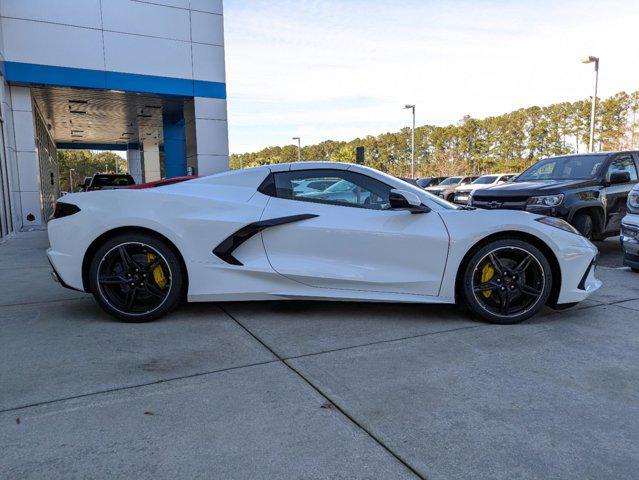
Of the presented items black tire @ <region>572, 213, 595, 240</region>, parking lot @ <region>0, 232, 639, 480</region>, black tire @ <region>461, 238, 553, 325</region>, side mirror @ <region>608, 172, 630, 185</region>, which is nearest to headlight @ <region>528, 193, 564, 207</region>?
black tire @ <region>572, 213, 595, 240</region>

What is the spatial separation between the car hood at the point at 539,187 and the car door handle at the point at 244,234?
14.2 ft

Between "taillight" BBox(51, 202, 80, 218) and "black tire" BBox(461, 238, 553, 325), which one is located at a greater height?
"taillight" BBox(51, 202, 80, 218)

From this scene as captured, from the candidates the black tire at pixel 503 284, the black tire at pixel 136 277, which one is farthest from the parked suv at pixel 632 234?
the black tire at pixel 136 277

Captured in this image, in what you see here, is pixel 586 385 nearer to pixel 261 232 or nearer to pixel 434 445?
pixel 434 445

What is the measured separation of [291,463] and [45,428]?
119 cm

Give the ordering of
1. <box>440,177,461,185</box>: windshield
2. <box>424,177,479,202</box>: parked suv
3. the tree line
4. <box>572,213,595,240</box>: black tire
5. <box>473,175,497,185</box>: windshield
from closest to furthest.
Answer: <box>572,213,595,240</box>: black tire < <box>473,175,497,185</box>: windshield < <box>424,177,479,202</box>: parked suv < <box>440,177,461,185</box>: windshield < the tree line

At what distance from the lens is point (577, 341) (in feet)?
11.2

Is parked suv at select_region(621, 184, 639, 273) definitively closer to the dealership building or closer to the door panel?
the door panel

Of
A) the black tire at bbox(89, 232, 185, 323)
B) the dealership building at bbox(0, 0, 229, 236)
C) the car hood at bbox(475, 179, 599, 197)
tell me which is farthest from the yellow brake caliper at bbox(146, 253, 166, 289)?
the dealership building at bbox(0, 0, 229, 236)

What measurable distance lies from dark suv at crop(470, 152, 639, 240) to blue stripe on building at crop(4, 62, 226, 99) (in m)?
10.5

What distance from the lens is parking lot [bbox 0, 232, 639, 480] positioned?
77.2 inches

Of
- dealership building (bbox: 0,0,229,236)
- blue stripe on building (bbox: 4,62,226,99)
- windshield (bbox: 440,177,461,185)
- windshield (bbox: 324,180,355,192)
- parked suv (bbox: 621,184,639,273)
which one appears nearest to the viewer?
windshield (bbox: 324,180,355,192)

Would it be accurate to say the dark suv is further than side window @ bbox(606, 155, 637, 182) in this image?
No

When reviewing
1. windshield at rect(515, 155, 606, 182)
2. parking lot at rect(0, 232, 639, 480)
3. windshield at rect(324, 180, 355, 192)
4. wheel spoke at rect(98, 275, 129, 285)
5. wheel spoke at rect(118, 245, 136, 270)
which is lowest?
parking lot at rect(0, 232, 639, 480)
